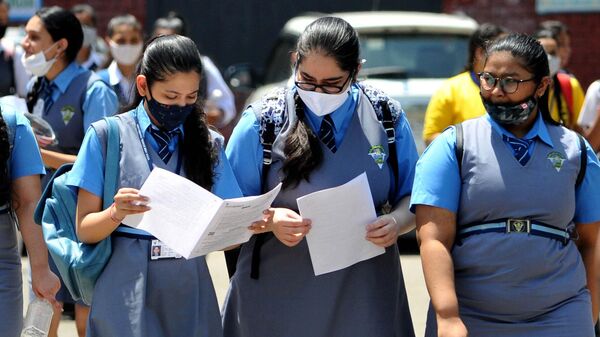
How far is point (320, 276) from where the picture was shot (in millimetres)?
4840

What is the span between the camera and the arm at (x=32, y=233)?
15.8 ft

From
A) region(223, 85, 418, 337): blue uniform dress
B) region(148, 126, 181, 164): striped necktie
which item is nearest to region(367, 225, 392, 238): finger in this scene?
region(223, 85, 418, 337): blue uniform dress

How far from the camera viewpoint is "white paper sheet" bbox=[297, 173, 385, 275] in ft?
15.2

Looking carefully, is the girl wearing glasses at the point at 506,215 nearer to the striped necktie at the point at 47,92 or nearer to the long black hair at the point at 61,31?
the striped necktie at the point at 47,92

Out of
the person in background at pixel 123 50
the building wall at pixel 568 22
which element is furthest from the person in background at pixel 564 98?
the building wall at pixel 568 22

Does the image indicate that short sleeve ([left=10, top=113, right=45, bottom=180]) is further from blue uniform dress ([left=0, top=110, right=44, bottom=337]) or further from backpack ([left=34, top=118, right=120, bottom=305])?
backpack ([left=34, top=118, right=120, bottom=305])

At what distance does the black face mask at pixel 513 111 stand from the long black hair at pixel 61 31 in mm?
2935

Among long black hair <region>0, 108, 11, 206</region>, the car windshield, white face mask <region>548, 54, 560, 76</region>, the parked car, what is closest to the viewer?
long black hair <region>0, 108, 11, 206</region>

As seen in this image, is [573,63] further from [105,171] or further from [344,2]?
[105,171]

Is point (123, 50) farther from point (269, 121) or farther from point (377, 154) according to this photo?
point (377, 154)

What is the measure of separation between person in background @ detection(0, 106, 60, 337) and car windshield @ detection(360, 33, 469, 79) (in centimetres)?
621

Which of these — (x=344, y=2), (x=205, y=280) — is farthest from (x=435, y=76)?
(x=205, y=280)

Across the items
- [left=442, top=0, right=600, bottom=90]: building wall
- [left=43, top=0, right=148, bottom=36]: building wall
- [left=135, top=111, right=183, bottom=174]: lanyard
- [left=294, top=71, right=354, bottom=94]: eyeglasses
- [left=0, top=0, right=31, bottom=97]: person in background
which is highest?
[left=294, top=71, right=354, bottom=94]: eyeglasses

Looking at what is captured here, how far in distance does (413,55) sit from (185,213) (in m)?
7.17
